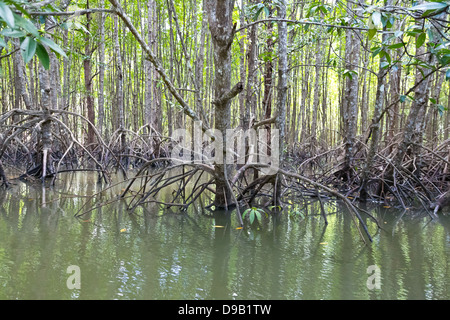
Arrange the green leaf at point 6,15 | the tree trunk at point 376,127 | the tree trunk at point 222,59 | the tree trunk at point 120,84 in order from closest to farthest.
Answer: the green leaf at point 6,15 → the tree trunk at point 222,59 → the tree trunk at point 376,127 → the tree trunk at point 120,84

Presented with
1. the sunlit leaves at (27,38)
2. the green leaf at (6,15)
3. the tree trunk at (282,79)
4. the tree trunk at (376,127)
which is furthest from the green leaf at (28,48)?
the tree trunk at (376,127)

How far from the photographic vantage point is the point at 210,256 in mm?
2156

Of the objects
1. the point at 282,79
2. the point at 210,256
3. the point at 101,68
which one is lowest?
the point at 210,256

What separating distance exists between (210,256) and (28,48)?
1565 mm

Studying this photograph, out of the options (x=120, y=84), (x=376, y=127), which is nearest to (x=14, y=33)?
(x=376, y=127)

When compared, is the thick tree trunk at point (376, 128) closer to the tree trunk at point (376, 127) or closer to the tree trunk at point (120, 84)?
the tree trunk at point (376, 127)

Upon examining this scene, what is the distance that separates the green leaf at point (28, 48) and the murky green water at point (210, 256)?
1.07 meters

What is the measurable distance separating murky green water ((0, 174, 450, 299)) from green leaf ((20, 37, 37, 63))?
3.52 feet

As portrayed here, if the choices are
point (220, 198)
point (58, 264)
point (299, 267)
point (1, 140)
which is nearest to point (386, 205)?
point (220, 198)

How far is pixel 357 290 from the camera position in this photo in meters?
1.71

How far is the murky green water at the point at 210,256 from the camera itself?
1.68 m

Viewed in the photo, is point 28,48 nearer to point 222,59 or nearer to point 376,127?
point 222,59
